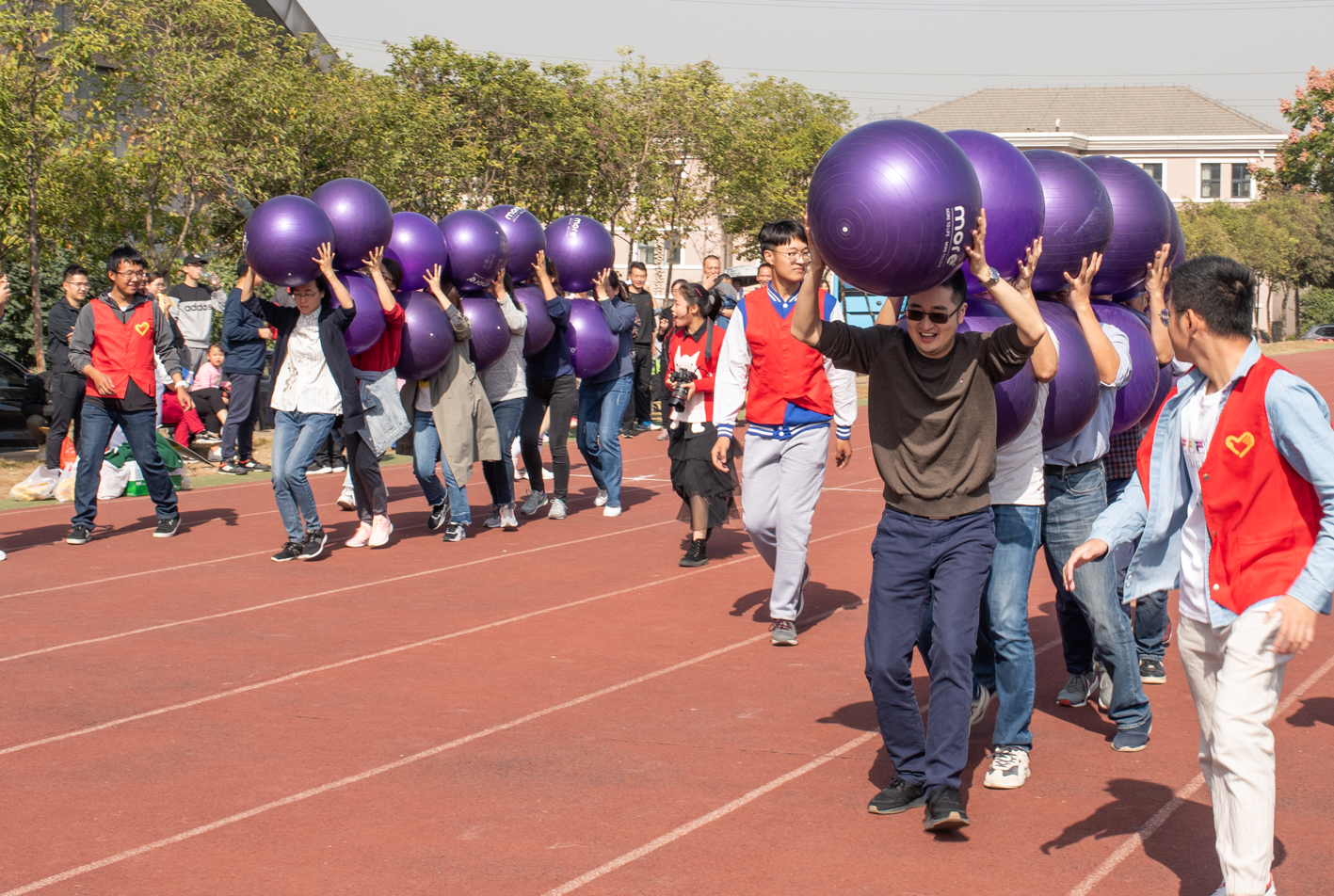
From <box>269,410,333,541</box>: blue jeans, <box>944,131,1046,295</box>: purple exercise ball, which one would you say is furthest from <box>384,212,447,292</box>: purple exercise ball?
<box>944,131,1046,295</box>: purple exercise ball

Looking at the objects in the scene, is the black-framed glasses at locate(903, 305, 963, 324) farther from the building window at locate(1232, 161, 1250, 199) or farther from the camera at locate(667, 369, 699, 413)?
the building window at locate(1232, 161, 1250, 199)

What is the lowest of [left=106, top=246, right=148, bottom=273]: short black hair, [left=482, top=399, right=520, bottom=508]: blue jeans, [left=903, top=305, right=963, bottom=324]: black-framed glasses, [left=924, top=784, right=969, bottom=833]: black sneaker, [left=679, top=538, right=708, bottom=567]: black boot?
[left=679, top=538, right=708, bottom=567]: black boot

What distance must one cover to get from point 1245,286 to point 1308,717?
8.88 feet

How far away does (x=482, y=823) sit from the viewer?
4512 millimetres

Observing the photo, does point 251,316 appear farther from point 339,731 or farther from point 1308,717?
point 1308,717

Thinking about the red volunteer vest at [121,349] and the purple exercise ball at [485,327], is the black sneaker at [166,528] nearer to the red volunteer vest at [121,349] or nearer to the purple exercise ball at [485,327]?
the red volunteer vest at [121,349]

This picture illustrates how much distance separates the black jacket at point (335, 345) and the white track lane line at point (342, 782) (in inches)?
137

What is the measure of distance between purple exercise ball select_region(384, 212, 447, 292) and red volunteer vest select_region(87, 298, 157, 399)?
215 centimetres

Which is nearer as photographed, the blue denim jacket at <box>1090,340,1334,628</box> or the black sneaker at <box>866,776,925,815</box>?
the blue denim jacket at <box>1090,340,1334,628</box>

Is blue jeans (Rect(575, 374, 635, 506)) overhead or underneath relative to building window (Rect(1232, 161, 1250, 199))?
underneath

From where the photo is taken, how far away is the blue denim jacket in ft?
11.1

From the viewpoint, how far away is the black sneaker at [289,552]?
9.35 metres

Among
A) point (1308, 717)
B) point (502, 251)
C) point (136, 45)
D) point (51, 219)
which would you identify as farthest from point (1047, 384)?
point (136, 45)

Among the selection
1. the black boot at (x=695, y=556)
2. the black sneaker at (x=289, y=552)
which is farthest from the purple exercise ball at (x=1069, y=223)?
the black sneaker at (x=289, y=552)
